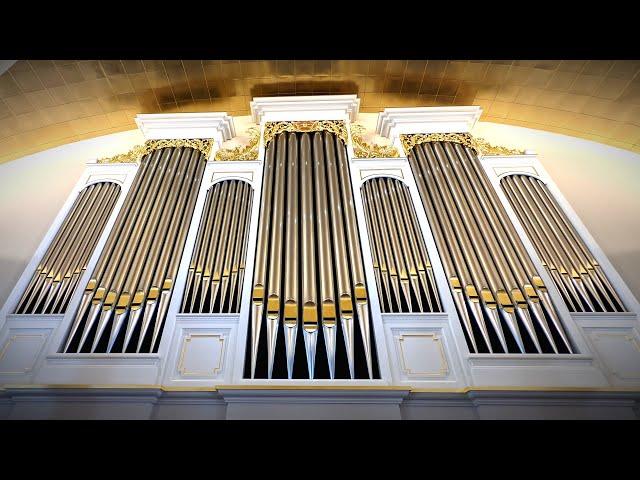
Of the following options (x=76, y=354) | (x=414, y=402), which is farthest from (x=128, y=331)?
(x=414, y=402)

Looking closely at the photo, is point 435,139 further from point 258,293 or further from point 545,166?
point 258,293

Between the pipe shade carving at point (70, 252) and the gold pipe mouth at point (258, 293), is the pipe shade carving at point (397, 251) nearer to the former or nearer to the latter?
the gold pipe mouth at point (258, 293)

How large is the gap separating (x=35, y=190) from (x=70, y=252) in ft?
5.64

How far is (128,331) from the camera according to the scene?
357cm

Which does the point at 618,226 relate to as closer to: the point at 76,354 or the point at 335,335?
the point at 335,335

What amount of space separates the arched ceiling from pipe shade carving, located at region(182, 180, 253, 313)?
202cm

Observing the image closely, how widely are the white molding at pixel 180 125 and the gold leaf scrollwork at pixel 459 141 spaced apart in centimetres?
255

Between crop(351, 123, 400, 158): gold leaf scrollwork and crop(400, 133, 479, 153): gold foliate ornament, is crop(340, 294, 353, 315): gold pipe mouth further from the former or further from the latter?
crop(400, 133, 479, 153): gold foliate ornament

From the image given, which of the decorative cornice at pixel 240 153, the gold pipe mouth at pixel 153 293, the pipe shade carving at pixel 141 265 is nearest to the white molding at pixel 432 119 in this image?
the decorative cornice at pixel 240 153

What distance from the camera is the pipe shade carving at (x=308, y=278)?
3.33 metres

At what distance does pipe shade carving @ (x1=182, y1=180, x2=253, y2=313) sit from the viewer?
386cm

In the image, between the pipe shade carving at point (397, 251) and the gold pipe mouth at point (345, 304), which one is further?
the pipe shade carving at point (397, 251)

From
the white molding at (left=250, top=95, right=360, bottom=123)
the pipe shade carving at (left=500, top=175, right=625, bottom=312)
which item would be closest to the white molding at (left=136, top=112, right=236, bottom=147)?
the white molding at (left=250, top=95, right=360, bottom=123)

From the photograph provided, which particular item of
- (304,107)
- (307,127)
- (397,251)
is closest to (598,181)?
(397,251)
